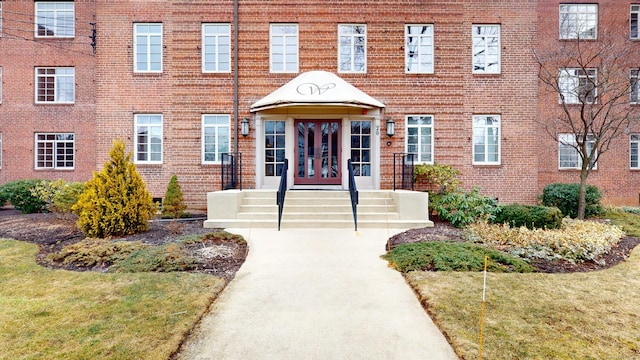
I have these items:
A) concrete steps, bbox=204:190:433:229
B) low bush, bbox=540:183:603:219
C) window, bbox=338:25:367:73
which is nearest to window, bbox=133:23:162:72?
concrete steps, bbox=204:190:433:229

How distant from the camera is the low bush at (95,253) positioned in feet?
17.4

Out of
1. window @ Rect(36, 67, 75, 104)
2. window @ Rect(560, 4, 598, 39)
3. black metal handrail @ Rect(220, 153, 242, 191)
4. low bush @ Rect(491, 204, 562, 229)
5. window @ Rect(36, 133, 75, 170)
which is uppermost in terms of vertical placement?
window @ Rect(560, 4, 598, 39)

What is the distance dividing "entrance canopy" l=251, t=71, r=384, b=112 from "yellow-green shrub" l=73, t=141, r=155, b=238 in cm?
458

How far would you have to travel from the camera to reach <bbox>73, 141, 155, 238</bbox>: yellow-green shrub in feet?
22.2

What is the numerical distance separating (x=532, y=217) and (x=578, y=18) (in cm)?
1097

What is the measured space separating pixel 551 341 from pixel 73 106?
17664 millimetres

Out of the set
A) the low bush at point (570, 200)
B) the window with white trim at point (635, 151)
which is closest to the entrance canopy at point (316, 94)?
the low bush at point (570, 200)

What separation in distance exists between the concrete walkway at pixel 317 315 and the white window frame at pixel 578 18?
14.1 m

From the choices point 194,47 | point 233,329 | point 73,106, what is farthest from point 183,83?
point 233,329

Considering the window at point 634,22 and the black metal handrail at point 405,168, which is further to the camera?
the window at point 634,22

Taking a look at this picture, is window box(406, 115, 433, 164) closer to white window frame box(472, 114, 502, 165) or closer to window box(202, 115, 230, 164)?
white window frame box(472, 114, 502, 165)

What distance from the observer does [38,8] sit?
13.6m

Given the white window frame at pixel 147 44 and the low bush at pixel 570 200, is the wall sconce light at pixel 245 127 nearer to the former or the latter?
the white window frame at pixel 147 44

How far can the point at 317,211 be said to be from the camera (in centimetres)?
885
